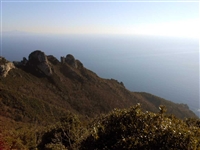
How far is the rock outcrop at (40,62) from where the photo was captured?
5503cm

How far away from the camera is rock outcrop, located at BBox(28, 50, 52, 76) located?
55031mm

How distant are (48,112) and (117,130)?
3477 centimetres

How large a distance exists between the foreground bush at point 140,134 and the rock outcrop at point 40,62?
157 feet

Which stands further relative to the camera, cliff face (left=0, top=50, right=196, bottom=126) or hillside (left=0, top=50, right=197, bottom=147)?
cliff face (left=0, top=50, right=196, bottom=126)

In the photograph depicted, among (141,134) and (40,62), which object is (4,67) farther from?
(141,134)

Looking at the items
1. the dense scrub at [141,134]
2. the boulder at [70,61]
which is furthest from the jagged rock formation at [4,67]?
the dense scrub at [141,134]

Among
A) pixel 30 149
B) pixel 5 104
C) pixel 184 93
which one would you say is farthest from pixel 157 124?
pixel 184 93

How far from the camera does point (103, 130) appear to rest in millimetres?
8320

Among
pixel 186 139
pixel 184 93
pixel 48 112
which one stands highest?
pixel 186 139

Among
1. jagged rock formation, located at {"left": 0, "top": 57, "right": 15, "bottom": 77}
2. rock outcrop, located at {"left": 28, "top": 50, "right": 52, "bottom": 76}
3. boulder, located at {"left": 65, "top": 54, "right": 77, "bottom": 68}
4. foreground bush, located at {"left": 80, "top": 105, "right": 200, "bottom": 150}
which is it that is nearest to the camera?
foreground bush, located at {"left": 80, "top": 105, "right": 200, "bottom": 150}

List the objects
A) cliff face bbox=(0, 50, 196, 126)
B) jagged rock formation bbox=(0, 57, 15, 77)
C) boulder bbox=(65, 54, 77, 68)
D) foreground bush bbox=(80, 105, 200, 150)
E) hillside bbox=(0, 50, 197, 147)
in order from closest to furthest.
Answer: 1. foreground bush bbox=(80, 105, 200, 150)
2. hillside bbox=(0, 50, 197, 147)
3. cliff face bbox=(0, 50, 196, 126)
4. jagged rock formation bbox=(0, 57, 15, 77)
5. boulder bbox=(65, 54, 77, 68)

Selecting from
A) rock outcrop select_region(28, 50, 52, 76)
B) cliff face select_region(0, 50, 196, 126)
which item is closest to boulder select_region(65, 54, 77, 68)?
cliff face select_region(0, 50, 196, 126)

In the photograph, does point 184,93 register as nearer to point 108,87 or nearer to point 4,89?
point 108,87

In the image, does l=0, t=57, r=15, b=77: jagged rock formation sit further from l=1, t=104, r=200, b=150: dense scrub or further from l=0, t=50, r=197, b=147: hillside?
l=1, t=104, r=200, b=150: dense scrub
